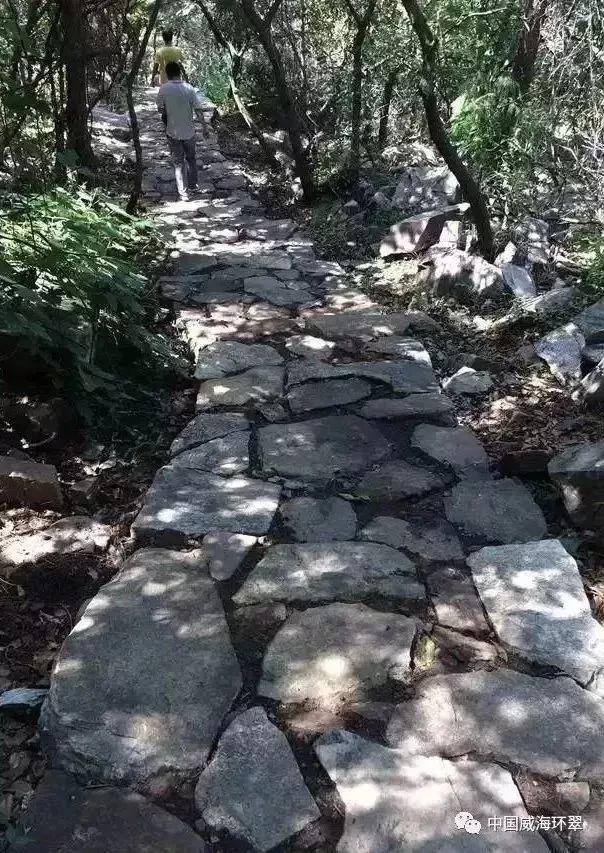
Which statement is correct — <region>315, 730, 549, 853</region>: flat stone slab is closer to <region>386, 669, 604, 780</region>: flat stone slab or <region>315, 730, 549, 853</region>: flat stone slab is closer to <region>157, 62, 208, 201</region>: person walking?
<region>386, 669, 604, 780</region>: flat stone slab

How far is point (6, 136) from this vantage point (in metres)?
3.28

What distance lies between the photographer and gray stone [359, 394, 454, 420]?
3623mm

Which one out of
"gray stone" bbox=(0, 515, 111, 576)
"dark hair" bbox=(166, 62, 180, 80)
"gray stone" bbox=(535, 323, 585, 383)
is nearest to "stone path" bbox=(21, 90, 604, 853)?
"gray stone" bbox=(0, 515, 111, 576)

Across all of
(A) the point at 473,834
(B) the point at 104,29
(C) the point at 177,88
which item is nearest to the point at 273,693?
(A) the point at 473,834

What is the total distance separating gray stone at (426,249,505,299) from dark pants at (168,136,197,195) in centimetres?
408

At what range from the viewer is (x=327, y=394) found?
384cm

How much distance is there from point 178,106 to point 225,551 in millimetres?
6683

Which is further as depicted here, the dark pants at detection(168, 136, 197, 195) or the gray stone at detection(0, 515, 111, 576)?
the dark pants at detection(168, 136, 197, 195)

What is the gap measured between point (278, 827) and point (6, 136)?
10.2 ft

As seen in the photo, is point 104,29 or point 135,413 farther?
point 104,29

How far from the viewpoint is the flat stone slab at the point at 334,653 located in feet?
6.60

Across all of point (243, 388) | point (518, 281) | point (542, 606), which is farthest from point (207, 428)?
point (518, 281)

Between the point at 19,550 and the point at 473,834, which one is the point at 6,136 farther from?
the point at 473,834

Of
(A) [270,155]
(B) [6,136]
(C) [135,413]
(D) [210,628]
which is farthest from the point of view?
(A) [270,155]
